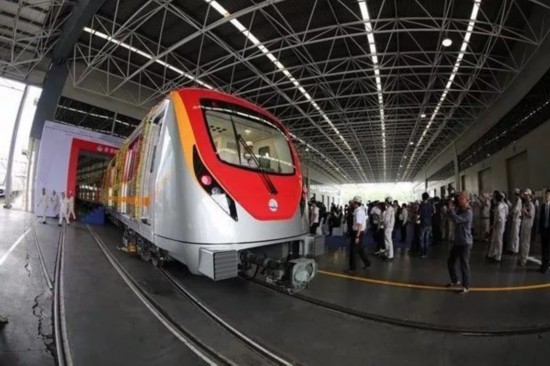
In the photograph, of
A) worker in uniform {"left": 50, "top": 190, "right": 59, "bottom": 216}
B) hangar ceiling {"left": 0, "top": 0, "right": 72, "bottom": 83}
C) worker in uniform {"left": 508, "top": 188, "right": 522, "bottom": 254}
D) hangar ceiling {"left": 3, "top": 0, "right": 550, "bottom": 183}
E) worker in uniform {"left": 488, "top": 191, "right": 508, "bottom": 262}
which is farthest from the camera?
worker in uniform {"left": 50, "top": 190, "right": 59, "bottom": 216}

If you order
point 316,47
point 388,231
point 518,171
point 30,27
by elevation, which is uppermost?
point 30,27

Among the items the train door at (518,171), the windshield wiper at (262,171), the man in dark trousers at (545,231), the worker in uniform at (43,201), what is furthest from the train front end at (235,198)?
the train door at (518,171)

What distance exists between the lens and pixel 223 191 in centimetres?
Result: 445

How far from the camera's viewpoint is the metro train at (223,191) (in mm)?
4312

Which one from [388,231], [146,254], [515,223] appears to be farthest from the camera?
[388,231]

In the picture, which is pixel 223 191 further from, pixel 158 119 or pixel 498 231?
pixel 498 231

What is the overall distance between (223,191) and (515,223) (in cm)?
856

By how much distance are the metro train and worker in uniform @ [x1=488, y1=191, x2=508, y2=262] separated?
247 inches

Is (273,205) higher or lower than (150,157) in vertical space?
lower

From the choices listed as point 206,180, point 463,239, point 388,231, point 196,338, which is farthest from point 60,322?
point 388,231

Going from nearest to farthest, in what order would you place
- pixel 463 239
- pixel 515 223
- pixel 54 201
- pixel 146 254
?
pixel 463 239 < pixel 146 254 < pixel 515 223 < pixel 54 201

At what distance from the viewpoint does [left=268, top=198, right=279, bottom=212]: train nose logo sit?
480 cm

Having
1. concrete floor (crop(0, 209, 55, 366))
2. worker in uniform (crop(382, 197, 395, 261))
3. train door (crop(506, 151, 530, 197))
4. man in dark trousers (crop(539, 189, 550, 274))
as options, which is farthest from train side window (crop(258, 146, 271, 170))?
train door (crop(506, 151, 530, 197))

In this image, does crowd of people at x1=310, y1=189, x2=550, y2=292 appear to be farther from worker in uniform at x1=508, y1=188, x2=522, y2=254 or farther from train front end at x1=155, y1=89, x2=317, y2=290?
train front end at x1=155, y1=89, x2=317, y2=290
